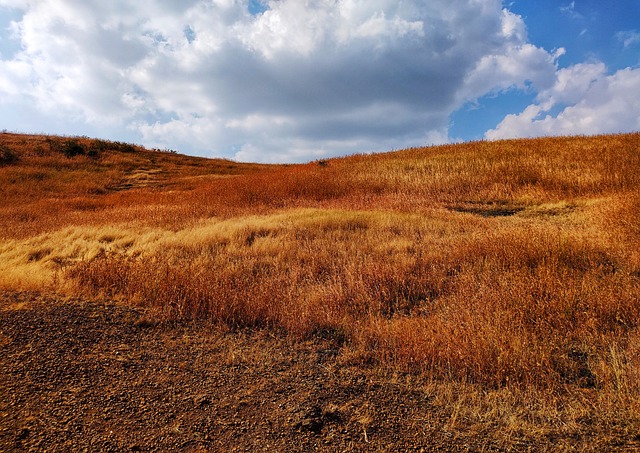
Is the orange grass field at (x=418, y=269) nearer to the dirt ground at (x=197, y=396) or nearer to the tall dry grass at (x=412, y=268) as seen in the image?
the tall dry grass at (x=412, y=268)

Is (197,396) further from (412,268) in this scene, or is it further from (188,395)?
(412,268)

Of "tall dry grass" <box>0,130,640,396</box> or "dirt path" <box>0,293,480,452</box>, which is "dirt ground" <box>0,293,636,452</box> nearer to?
"dirt path" <box>0,293,480,452</box>

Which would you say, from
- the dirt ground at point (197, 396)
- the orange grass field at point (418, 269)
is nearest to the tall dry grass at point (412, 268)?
the orange grass field at point (418, 269)

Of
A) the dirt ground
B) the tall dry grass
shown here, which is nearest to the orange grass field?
the tall dry grass

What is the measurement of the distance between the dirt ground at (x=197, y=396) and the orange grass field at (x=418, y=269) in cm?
47

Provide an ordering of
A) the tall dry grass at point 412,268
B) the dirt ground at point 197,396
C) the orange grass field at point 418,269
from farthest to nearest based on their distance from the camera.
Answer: the tall dry grass at point 412,268 < the orange grass field at point 418,269 < the dirt ground at point 197,396

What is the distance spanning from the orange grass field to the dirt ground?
47cm

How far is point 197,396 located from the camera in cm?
358

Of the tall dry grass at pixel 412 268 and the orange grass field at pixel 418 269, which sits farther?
the tall dry grass at pixel 412 268

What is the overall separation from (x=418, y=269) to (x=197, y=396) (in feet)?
14.9

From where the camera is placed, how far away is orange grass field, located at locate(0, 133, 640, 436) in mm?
4098

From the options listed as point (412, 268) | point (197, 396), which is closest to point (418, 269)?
point (412, 268)

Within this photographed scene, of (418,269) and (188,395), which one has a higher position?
(418,269)

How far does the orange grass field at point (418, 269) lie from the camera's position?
4.10 metres
